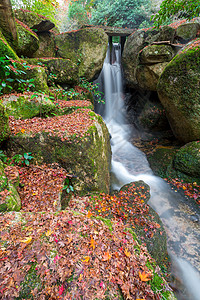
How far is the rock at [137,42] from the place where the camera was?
27.7 ft

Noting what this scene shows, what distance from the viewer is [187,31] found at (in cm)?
776

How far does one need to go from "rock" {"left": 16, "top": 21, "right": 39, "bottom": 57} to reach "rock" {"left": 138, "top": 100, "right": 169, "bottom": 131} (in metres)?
7.69

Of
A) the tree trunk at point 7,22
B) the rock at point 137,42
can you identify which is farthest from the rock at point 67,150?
the rock at point 137,42

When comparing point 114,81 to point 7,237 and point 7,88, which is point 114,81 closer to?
point 7,88

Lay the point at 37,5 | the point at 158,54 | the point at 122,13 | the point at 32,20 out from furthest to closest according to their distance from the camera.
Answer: the point at 122,13 < the point at 37,5 < the point at 158,54 < the point at 32,20

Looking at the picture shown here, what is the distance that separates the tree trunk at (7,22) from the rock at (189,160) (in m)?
8.16

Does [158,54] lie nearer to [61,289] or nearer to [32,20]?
[32,20]

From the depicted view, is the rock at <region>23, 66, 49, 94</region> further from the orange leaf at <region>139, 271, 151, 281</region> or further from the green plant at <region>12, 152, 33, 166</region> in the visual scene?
the orange leaf at <region>139, 271, 151, 281</region>

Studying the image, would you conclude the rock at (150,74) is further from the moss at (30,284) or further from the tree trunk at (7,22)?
the moss at (30,284)

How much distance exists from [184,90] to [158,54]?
12.0ft

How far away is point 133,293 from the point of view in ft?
5.22

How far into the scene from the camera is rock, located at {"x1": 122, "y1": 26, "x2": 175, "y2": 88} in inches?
332

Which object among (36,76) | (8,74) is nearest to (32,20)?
(36,76)

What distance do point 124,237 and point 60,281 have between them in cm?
102
